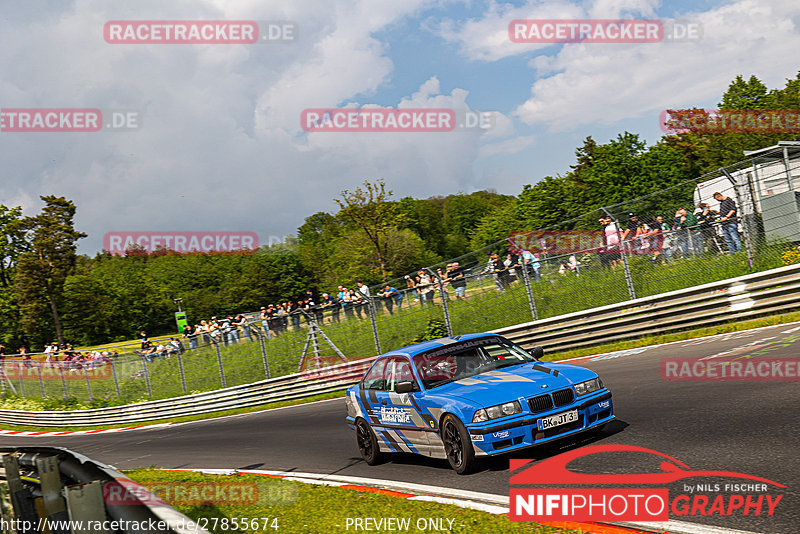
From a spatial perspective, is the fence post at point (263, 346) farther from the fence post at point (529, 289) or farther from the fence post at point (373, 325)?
the fence post at point (529, 289)

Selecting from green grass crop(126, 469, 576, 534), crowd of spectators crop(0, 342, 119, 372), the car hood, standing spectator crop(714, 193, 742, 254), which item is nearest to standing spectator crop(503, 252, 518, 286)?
standing spectator crop(714, 193, 742, 254)

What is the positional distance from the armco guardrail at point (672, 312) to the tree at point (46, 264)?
6664 cm

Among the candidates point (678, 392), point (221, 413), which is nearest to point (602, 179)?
point (221, 413)

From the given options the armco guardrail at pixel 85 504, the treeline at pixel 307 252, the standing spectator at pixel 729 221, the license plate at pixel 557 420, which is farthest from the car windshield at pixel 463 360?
the treeline at pixel 307 252

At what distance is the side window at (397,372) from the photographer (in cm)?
868

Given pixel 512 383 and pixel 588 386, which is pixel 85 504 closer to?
pixel 512 383

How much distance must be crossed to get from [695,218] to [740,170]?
123 cm

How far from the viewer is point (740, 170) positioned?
14211 mm

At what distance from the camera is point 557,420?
725 centimetres

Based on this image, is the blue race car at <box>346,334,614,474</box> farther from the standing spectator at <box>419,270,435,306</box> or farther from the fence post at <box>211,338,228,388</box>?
the fence post at <box>211,338,228,388</box>

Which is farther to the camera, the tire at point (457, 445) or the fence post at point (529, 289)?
the fence post at point (529, 289)

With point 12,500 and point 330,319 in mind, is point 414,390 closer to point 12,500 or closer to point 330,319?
point 12,500

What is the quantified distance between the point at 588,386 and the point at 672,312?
8105mm

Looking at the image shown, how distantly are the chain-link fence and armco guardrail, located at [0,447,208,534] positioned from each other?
39.3 ft
